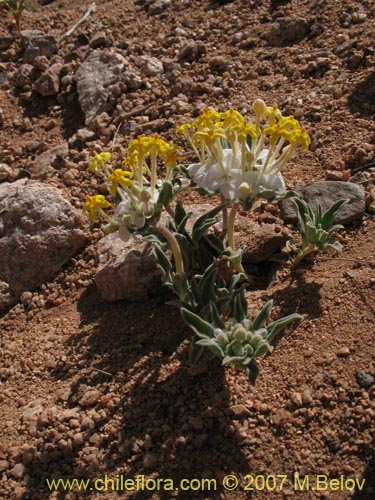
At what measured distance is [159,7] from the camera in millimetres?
7309

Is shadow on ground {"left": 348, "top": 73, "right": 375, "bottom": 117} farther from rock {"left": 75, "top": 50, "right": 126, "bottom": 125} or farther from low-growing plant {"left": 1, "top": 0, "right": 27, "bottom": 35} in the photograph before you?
low-growing plant {"left": 1, "top": 0, "right": 27, "bottom": 35}

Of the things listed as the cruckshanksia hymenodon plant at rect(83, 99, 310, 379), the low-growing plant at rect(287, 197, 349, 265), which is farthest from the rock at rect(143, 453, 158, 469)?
the low-growing plant at rect(287, 197, 349, 265)

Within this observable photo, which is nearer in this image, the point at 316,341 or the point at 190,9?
the point at 316,341

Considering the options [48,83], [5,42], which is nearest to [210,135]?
[48,83]

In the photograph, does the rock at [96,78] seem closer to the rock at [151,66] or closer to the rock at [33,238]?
the rock at [151,66]

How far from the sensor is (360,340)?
147 inches

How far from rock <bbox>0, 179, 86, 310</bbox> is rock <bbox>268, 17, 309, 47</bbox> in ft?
10.4

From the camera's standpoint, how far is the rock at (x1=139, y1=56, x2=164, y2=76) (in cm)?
632

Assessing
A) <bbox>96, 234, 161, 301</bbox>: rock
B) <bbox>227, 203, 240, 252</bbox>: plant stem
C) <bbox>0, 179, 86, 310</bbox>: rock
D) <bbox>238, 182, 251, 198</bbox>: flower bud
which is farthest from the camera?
<bbox>0, 179, 86, 310</bbox>: rock

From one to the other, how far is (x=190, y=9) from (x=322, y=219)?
14.0 ft

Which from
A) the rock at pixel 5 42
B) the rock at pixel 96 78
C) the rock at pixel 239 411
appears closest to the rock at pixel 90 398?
the rock at pixel 239 411

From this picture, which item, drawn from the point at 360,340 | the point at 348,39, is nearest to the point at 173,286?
the point at 360,340

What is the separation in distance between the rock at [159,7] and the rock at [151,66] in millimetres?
1167

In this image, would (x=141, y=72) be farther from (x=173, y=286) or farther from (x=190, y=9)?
(x=173, y=286)
